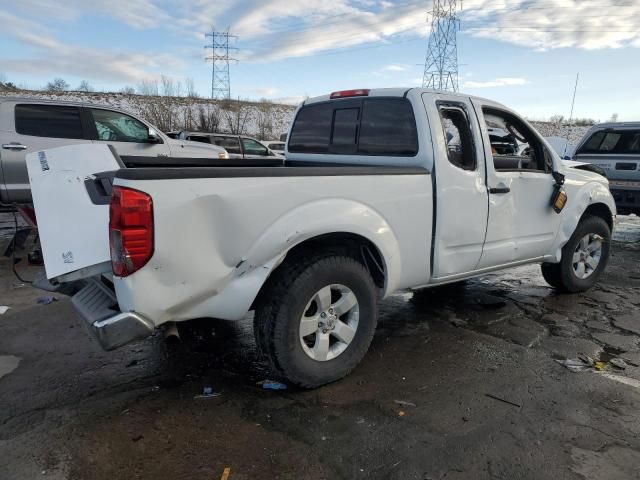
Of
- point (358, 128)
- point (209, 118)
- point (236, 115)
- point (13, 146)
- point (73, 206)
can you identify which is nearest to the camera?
point (73, 206)

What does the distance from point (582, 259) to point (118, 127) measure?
746 centimetres

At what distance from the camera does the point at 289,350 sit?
2.91m

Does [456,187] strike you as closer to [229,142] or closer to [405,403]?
[405,403]

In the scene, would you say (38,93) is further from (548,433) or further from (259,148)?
(548,433)

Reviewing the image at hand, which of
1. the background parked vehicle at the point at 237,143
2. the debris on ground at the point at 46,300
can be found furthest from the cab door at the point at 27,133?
the background parked vehicle at the point at 237,143

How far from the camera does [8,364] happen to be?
3475mm

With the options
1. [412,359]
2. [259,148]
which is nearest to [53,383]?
[412,359]

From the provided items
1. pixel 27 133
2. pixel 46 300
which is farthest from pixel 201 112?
pixel 46 300

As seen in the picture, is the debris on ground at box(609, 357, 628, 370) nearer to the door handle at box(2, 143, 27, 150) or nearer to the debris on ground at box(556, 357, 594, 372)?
the debris on ground at box(556, 357, 594, 372)

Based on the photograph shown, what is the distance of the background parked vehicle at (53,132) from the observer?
7215 mm

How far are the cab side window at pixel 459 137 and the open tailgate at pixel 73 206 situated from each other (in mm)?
2463

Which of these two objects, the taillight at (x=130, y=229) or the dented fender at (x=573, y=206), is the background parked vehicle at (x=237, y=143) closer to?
the dented fender at (x=573, y=206)

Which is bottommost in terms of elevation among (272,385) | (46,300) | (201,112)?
(46,300)

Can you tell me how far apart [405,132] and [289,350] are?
6.30 ft
